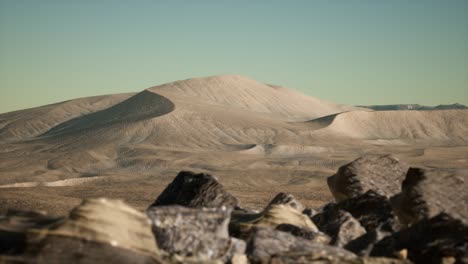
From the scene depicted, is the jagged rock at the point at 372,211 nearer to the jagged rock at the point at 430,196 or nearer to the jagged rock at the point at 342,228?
the jagged rock at the point at 430,196

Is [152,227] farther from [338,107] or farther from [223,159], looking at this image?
[338,107]

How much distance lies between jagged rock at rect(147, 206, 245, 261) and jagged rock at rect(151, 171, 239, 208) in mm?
1260

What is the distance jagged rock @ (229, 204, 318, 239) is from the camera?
608cm

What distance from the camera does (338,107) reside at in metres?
123

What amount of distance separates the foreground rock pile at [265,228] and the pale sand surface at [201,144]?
7.17m

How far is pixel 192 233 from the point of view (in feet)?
15.7

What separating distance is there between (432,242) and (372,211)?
1.62 metres

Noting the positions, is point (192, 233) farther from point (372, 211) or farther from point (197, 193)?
point (372, 211)

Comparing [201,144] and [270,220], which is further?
[201,144]

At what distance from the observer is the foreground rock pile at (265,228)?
411 cm

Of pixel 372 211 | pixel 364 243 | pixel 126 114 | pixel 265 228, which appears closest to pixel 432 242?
pixel 364 243

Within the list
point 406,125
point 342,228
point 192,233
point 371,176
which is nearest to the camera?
point 192,233

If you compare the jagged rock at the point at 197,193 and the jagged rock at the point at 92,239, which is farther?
the jagged rock at the point at 197,193

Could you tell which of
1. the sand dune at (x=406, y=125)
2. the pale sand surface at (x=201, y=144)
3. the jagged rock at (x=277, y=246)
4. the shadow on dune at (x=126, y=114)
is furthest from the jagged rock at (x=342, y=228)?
the sand dune at (x=406, y=125)
